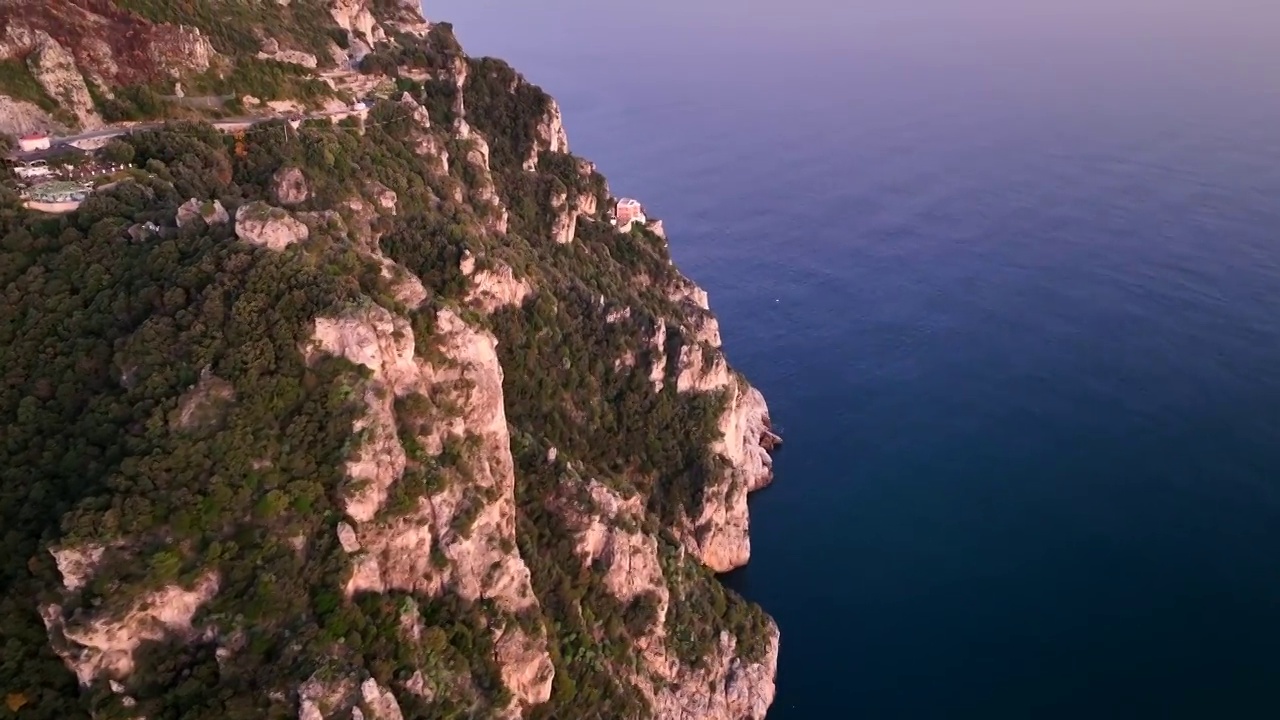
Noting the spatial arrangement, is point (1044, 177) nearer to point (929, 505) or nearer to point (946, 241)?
point (946, 241)

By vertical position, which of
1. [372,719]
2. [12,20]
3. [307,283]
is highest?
[12,20]

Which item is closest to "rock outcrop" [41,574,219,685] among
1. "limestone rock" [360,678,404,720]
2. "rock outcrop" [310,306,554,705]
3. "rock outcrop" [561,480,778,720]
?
"rock outcrop" [310,306,554,705]

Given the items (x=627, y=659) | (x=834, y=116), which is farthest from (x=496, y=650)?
(x=834, y=116)

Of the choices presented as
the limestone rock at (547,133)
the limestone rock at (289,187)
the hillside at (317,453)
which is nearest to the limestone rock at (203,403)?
the hillside at (317,453)

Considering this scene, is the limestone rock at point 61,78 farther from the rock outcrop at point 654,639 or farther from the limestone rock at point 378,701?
the limestone rock at point 378,701

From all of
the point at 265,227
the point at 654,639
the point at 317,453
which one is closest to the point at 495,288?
the point at 265,227

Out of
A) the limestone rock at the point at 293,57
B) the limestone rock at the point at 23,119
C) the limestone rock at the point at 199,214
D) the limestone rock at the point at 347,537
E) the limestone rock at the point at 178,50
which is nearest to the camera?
the limestone rock at the point at 347,537

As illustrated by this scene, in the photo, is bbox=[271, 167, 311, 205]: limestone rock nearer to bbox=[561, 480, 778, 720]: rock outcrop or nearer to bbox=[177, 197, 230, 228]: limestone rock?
bbox=[177, 197, 230, 228]: limestone rock
